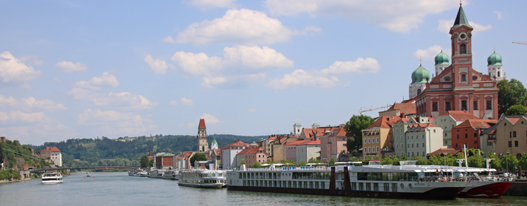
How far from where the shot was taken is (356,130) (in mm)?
118375

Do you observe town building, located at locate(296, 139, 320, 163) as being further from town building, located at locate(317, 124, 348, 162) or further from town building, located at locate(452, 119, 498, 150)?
town building, located at locate(452, 119, 498, 150)

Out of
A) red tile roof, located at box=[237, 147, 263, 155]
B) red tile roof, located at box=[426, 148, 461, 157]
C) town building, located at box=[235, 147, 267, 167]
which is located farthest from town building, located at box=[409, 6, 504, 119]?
red tile roof, located at box=[237, 147, 263, 155]

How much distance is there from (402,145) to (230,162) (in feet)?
319

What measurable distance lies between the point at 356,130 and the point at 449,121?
2053 centimetres

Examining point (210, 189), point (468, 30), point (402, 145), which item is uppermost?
point (468, 30)

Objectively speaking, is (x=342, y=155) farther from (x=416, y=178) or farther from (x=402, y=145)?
(x=416, y=178)

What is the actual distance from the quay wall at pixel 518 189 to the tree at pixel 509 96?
61.5 meters

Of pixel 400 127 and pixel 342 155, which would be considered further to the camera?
pixel 342 155

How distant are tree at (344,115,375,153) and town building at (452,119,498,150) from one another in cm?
2217

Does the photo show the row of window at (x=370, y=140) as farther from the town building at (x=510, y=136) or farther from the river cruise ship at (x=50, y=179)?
the river cruise ship at (x=50, y=179)

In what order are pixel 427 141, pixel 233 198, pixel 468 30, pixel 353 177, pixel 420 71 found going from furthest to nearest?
pixel 420 71 → pixel 468 30 → pixel 427 141 → pixel 233 198 → pixel 353 177

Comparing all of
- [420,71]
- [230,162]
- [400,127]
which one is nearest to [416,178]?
[400,127]

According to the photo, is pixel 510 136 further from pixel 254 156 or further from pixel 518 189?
pixel 254 156

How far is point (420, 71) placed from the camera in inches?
6998
